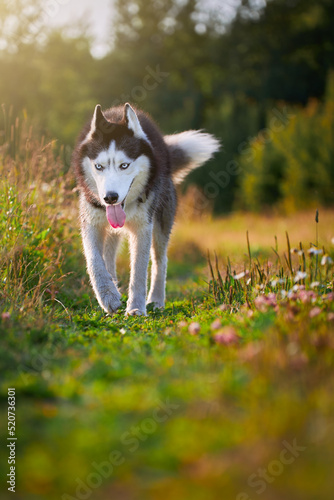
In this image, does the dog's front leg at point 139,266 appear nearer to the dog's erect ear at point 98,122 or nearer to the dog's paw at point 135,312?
the dog's paw at point 135,312

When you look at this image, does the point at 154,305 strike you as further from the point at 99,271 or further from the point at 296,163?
the point at 296,163

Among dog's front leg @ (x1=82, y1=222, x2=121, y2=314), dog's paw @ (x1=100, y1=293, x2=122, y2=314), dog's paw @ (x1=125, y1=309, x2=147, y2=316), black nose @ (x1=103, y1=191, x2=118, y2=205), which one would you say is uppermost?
black nose @ (x1=103, y1=191, x2=118, y2=205)

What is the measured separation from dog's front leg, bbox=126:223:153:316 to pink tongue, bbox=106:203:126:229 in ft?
1.36

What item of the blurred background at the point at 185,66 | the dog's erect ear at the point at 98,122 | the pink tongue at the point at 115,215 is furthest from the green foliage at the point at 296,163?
the pink tongue at the point at 115,215

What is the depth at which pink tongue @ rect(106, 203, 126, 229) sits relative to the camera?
4500 mm

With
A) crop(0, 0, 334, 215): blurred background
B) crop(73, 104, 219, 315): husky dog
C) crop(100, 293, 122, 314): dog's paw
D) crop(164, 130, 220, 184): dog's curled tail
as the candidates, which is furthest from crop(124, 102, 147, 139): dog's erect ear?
crop(0, 0, 334, 215): blurred background

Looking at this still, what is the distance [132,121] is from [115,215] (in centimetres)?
94

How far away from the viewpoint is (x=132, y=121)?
15.6 ft

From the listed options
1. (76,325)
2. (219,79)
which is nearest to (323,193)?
(76,325)

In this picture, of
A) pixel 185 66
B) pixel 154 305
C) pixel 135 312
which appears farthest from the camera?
pixel 185 66

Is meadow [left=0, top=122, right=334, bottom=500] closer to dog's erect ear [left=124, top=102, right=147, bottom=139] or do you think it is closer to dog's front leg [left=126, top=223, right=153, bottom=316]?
dog's front leg [left=126, top=223, right=153, bottom=316]

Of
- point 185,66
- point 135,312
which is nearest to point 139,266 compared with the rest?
point 135,312

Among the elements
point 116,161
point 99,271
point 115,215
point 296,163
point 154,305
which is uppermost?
point 116,161

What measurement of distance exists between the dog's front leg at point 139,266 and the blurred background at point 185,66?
17398mm
